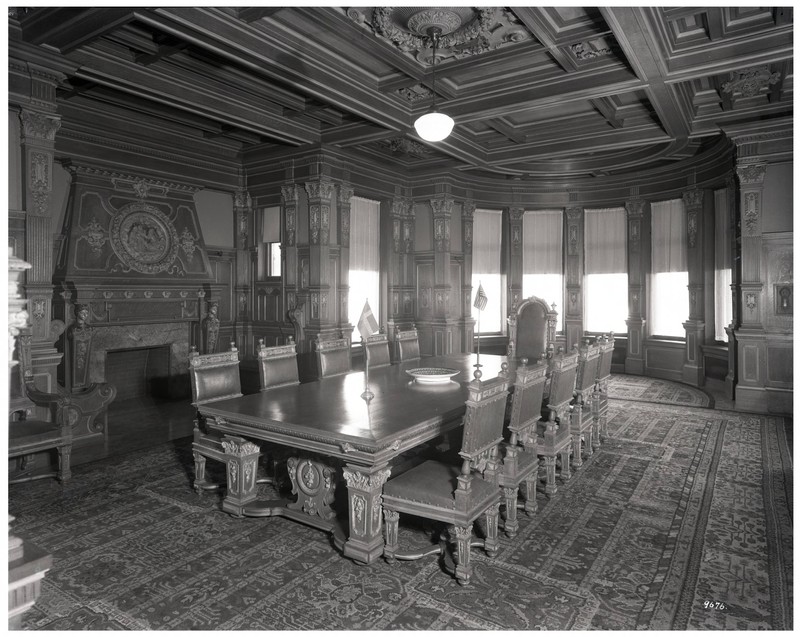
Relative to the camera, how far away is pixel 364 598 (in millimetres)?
2391

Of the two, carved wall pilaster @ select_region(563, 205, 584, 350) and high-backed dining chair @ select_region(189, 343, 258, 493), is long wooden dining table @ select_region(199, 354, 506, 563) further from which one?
carved wall pilaster @ select_region(563, 205, 584, 350)

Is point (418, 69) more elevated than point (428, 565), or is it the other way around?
point (418, 69)

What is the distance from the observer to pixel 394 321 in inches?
324

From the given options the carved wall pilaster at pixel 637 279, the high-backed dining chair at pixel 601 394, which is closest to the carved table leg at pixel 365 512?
the high-backed dining chair at pixel 601 394

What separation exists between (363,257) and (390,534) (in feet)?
17.8

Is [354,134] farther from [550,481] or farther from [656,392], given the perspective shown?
[656,392]

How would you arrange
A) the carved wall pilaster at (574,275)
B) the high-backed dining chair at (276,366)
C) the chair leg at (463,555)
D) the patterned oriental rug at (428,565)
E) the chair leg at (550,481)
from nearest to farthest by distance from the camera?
the patterned oriental rug at (428,565) < the chair leg at (463,555) < the chair leg at (550,481) < the high-backed dining chair at (276,366) < the carved wall pilaster at (574,275)

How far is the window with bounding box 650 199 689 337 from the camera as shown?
8227 mm

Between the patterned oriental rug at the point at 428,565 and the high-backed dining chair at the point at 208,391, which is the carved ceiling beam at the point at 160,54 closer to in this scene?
the high-backed dining chair at the point at 208,391

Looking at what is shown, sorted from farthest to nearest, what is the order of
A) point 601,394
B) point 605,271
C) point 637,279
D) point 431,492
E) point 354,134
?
point 605,271 < point 637,279 < point 354,134 < point 601,394 < point 431,492

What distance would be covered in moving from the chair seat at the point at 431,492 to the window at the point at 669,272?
22.1ft

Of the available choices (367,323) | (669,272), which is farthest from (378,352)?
(669,272)

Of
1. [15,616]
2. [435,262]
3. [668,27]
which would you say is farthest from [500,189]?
[15,616]

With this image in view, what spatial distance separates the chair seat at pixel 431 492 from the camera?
2.58m
